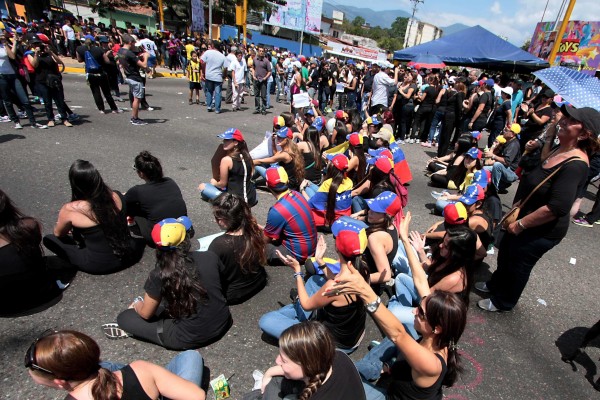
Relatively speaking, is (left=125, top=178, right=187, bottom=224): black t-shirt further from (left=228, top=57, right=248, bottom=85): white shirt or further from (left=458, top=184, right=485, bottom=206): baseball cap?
(left=228, top=57, right=248, bottom=85): white shirt

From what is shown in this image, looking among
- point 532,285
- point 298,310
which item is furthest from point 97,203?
point 532,285

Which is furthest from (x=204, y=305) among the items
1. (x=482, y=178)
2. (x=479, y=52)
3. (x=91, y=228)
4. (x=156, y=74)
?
(x=156, y=74)

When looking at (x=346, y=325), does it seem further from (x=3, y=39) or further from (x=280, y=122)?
(x=3, y=39)

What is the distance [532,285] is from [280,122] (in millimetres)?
4652

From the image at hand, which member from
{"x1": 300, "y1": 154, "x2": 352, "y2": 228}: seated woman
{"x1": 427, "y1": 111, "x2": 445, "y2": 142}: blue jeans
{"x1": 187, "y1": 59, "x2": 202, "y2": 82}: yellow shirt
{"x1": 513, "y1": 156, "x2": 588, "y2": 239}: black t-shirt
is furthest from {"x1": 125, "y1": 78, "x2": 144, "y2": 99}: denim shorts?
{"x1": 513, "y1": 156, "x2": 588, "y2": 239}: black t-shirt

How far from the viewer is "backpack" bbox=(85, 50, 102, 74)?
8164 millimetres

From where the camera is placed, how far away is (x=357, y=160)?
5613 mm

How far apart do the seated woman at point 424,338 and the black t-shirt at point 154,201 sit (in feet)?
8.98

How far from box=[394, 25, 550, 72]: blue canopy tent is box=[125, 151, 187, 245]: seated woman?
15422mm

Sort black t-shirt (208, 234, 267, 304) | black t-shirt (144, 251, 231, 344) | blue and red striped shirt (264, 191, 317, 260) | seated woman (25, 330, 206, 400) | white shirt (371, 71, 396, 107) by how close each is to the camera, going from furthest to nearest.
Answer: white shirt (371, 71, 396, 107) → blue and red striped shirt (264, 191, 317, 260) → black t-shirt (208, 234, 267, 304) → black t-shirt (144, 251, 231, 344) → seated woman (25, 330, 206, 400)

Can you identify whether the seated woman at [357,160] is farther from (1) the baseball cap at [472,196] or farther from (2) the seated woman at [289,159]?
(1) the baseball cap at [472,196]

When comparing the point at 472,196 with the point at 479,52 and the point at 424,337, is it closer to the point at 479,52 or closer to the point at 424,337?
the point at 424,337

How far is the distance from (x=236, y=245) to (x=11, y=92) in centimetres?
763

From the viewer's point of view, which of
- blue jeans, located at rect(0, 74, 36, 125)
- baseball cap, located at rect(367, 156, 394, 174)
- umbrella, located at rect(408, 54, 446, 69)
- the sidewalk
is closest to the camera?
baseball cap, located at rect(367, 156, 394, 174)
